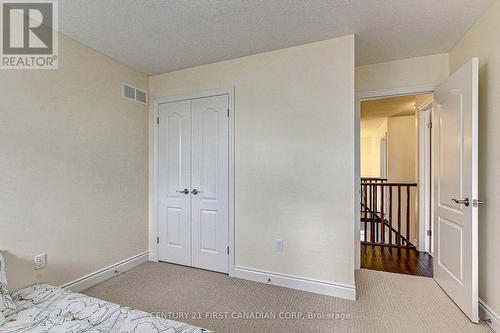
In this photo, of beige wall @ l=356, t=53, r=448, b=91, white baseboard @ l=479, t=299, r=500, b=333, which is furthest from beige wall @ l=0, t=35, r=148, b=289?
white baseboard @ l=479, t=299, r=500, b=333

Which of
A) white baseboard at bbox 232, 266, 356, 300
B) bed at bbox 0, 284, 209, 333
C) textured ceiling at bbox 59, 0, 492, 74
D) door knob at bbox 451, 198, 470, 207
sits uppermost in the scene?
Answer: textured ceiling at bbox 59, 0, 492, 74

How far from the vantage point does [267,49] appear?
2646 mm

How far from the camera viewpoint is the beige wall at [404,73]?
2.77m

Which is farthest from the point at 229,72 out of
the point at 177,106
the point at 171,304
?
the point at 171,304

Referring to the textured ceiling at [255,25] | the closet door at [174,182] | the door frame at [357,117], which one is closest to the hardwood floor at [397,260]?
the door frame at [357,117]

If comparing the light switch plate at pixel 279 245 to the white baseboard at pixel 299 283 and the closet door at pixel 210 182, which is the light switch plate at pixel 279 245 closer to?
the white baseboard at pixel 299 283

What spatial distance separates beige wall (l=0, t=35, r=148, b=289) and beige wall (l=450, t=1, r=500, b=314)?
3.67 meters

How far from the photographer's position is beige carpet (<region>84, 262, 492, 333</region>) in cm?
192

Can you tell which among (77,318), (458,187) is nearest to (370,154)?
(458,187)

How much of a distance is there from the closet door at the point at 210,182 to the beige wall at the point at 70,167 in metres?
0.81

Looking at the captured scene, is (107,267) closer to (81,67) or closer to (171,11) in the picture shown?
(81,67)

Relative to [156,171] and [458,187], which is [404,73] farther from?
[156,171]

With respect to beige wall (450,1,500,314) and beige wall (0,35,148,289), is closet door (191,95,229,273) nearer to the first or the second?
beige wall (0,35,148,289)

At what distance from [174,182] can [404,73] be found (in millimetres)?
3215
